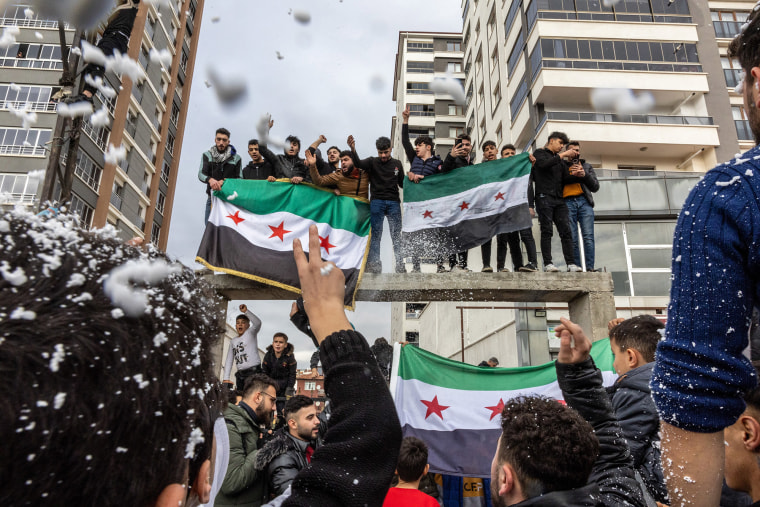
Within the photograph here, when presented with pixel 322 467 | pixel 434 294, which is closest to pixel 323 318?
pixel 322 467

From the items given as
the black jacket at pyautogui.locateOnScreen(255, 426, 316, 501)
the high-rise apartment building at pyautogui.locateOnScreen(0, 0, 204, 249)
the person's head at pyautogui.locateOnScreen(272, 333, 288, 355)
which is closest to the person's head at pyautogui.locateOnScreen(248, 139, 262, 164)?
the person's head at pyautogui.locateOnScreen(272, 333, 288, 355)

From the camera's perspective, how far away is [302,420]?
456 centimetres

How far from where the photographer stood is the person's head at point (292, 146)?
858cm

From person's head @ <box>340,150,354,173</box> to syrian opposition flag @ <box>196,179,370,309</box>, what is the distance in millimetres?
427

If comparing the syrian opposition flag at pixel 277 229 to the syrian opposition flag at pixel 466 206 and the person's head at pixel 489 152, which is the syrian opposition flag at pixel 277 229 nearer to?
the syrian opposition flag at pixel 466 206

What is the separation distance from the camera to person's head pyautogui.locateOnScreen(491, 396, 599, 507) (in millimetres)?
2033

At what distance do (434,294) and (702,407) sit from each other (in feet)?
21.4

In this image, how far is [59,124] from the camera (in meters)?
5.10

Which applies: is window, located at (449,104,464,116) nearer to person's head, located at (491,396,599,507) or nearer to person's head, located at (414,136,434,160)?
person's head, located at (414,136,434,160)

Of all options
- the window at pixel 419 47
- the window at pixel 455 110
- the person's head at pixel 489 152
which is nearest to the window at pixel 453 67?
the window at pixel 455 110

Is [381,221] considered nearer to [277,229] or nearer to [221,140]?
[277,229]

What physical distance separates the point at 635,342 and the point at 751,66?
7.14ft

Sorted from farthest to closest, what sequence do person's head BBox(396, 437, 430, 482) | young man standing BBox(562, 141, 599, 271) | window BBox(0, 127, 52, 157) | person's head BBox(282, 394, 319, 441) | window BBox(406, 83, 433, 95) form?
window BBox(406, 83, 433, 95) < window BBox(0, 127, 52, 157) < young man standing BBox(562, 141, 599, 271) < person's head BBox(282, 394, 319, 441) < person's head BBox(396, 437, 430, 482)

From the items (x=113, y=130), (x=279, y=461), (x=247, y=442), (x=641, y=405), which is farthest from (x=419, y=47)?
(x=641, y=405)
